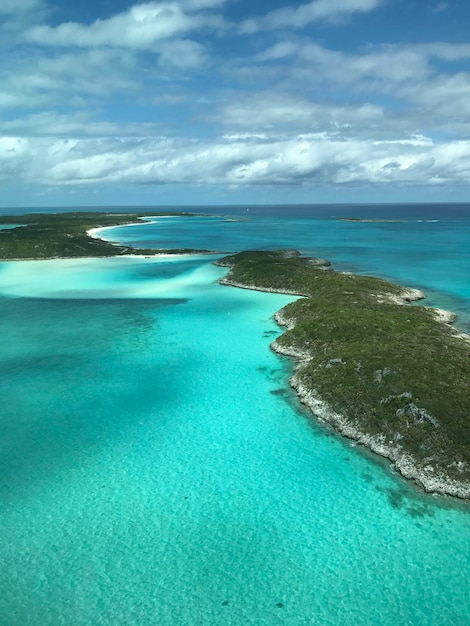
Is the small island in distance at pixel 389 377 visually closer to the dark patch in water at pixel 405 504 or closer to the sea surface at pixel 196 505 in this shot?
the dark patch in water at pixel 405 504

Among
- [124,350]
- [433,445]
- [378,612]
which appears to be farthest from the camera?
[124,350]

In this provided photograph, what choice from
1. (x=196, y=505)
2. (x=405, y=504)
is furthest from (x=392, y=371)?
(x=196, y=505)

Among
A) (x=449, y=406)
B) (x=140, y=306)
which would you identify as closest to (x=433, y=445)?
(x=449, y=406)

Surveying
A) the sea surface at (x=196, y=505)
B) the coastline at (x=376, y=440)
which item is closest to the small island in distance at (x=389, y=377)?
the coastline at (x=376, y=440)

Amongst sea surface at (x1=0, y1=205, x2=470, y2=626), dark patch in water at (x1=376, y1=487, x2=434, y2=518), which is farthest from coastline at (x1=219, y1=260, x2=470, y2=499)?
dark patch in water at (x1=376, y1=487, x2=434, y2=518)

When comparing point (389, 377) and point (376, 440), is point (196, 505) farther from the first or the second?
point (389, 377)

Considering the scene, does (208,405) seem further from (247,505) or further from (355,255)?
(355,255)
